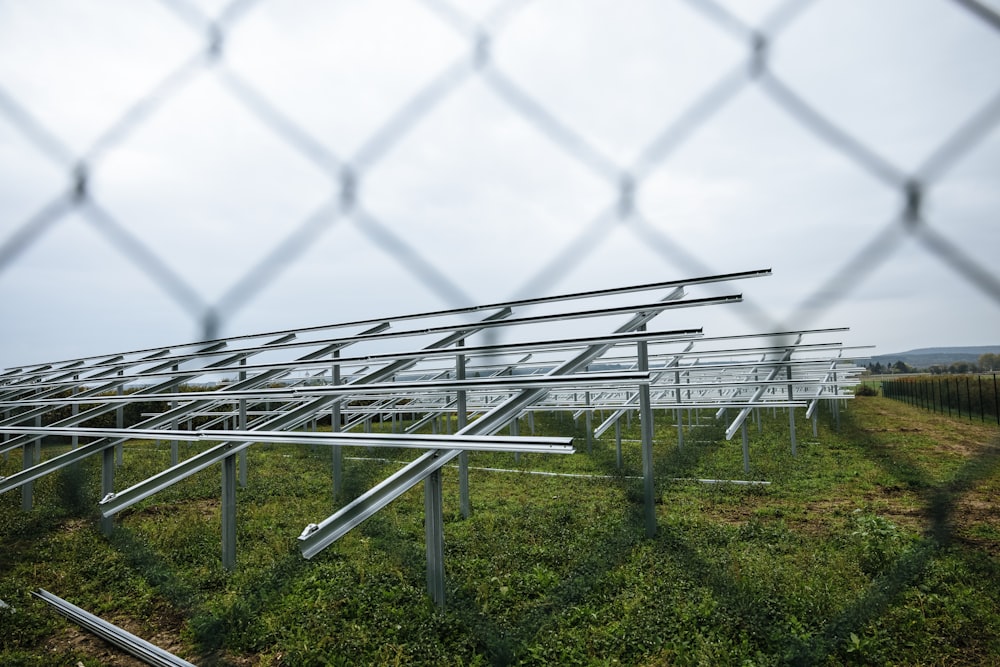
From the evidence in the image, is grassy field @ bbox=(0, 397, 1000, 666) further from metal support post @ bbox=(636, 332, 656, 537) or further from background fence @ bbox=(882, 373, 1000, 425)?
background fence @ bbox=(882, 373, 1000, 425)

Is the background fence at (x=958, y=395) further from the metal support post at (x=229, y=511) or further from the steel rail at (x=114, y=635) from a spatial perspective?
the steel rail at (x=114, y=635)

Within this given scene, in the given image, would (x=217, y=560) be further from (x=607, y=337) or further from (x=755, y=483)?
(x=755, y=483)

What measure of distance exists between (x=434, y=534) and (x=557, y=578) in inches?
43.9

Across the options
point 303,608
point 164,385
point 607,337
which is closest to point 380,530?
point 303,608

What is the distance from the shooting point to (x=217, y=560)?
12.3 feet

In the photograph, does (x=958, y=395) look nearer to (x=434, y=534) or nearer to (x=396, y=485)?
(x=434, y=534)

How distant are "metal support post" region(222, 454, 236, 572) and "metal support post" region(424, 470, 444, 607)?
139 cm

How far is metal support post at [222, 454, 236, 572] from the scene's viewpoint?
3314 millimetres

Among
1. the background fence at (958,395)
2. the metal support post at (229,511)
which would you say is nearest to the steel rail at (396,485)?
the metal support post at (229,511)

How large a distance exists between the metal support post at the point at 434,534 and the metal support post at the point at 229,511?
4.55ft

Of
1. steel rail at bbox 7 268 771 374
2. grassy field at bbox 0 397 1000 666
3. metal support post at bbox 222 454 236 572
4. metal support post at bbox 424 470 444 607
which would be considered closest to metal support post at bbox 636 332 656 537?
grassy field at bbox 0 397 1000 666

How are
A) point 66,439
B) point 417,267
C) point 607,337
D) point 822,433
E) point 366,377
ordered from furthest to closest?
point 66,439, point 822,433, point 366,377, point 607,337, point 417,267

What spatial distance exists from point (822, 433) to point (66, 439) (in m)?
15.8

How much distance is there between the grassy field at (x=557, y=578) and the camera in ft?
7.96
